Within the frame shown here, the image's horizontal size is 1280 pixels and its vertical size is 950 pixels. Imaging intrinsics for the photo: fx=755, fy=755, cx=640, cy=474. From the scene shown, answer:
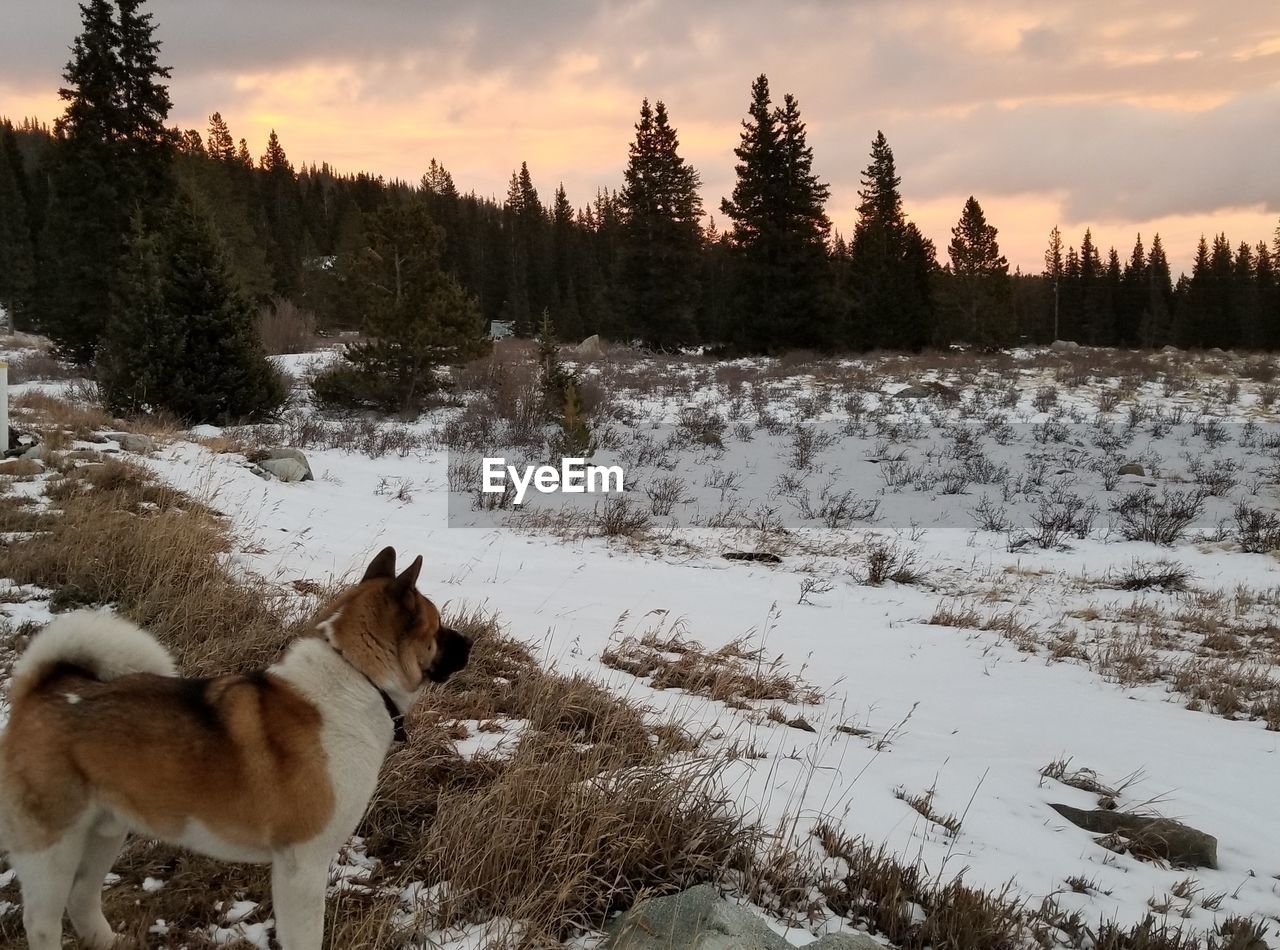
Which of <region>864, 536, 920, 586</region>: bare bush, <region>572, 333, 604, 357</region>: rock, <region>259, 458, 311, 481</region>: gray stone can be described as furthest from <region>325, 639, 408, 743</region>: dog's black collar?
Answer: <region>572, 333, 604, 357</region>: rock

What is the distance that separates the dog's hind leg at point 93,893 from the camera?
2324 mm

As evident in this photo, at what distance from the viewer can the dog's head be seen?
2.31m

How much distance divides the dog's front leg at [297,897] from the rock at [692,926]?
96 centimetres

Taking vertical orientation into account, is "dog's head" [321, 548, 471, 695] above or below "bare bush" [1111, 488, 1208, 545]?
above

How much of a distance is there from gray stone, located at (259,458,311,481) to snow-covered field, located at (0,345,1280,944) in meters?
0.54

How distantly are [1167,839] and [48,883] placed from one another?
461 cm

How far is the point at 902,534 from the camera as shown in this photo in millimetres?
11359

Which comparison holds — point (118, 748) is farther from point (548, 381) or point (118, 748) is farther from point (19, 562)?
point (548, 381)

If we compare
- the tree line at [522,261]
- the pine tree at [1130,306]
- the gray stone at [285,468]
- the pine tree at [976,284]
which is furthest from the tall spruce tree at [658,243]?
the pine tree at [1130,306]

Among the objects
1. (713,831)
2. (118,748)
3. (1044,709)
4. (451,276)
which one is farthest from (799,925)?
(451,276)

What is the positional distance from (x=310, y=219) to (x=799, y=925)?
255ft

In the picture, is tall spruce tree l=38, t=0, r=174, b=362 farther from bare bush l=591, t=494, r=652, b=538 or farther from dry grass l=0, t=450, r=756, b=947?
dry grass l=0, t=450, r=756, b=947

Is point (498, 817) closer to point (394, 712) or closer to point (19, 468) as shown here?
point (394, 712)

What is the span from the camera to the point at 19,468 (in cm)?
785
